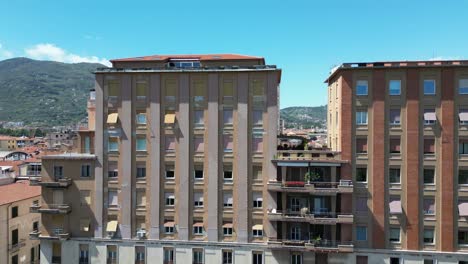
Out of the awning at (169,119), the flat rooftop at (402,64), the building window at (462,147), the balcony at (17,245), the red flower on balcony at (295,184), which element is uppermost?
Result: the flat rooftop at (402,64)

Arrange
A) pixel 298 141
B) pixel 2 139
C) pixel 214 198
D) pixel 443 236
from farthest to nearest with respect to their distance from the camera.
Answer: pixel 2 139, pixel 298 141, pixel 214 198, pixel 443 236

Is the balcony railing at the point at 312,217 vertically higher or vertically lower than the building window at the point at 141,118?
lower

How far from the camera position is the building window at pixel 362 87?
120 ft

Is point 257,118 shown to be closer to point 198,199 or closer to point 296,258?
point 198,199

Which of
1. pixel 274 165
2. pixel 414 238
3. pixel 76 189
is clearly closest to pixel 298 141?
pixel 274 165

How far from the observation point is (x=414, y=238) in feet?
117

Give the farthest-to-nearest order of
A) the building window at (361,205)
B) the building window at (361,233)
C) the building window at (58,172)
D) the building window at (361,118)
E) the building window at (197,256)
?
1. the building window at (58,172)
2. the building window at (197,256)
3. the building window at (361,118)
4. the building window at (361,233)
5. the building window at (361,205)

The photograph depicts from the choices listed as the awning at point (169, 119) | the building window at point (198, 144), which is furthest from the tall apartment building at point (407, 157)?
the awning at point (169, 119)

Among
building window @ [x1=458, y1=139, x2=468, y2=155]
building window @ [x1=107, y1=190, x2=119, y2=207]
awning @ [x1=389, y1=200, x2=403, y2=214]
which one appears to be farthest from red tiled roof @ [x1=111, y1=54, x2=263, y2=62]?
building window @ [x1=458, y1=139, x2=468, y2=155]

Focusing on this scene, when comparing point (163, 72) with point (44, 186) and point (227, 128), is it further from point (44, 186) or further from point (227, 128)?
point (44, 186)

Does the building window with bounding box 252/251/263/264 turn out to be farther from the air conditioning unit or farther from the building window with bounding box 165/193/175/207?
the air conditioning unit

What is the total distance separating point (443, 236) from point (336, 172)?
1257cm

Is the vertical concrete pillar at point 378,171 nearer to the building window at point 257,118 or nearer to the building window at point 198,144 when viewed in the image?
the building window at point 257,118

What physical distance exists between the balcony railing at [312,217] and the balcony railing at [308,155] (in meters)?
5.66
